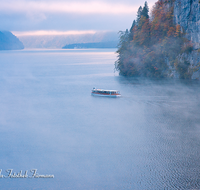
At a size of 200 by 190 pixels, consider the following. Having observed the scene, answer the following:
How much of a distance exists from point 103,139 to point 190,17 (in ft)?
155

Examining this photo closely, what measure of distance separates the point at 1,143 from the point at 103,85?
3779 centimetres

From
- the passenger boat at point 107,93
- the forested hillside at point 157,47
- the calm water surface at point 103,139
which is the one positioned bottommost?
the calm water surface at point 103,139

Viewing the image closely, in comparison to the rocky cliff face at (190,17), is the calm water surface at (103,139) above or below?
below

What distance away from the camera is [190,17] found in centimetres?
6384

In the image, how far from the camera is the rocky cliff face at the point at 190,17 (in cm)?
6194

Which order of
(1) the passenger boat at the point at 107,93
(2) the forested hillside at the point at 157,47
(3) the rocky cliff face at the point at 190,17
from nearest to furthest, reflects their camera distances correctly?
(1) the passenger boat at the point at 107,93, (3) the rocky cliff face at the point at 190,17, (2) the forested hillside at the point at 157,47

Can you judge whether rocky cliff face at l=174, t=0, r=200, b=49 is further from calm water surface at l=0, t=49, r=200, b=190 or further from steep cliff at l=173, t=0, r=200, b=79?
calm water surface at l=0, t=49, r=200, b=190

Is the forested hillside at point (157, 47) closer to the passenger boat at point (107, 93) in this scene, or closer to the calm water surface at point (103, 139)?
the calm water surface at point (103, 139)

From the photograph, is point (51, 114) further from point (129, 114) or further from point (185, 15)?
point (185, 15)

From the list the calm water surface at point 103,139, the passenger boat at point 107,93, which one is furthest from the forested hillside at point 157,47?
the passenger boat at point 107,93

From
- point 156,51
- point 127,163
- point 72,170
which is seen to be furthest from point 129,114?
point 156,51

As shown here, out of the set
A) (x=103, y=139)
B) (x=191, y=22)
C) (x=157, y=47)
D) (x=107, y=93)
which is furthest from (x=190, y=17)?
(x=103, y=139)

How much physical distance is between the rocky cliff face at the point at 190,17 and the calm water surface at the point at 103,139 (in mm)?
16341

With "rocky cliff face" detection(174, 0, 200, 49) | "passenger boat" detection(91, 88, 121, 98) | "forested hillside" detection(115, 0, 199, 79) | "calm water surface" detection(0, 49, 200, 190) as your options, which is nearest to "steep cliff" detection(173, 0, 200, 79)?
"rocky cliff face" detection(174, 0, 200, 49)
